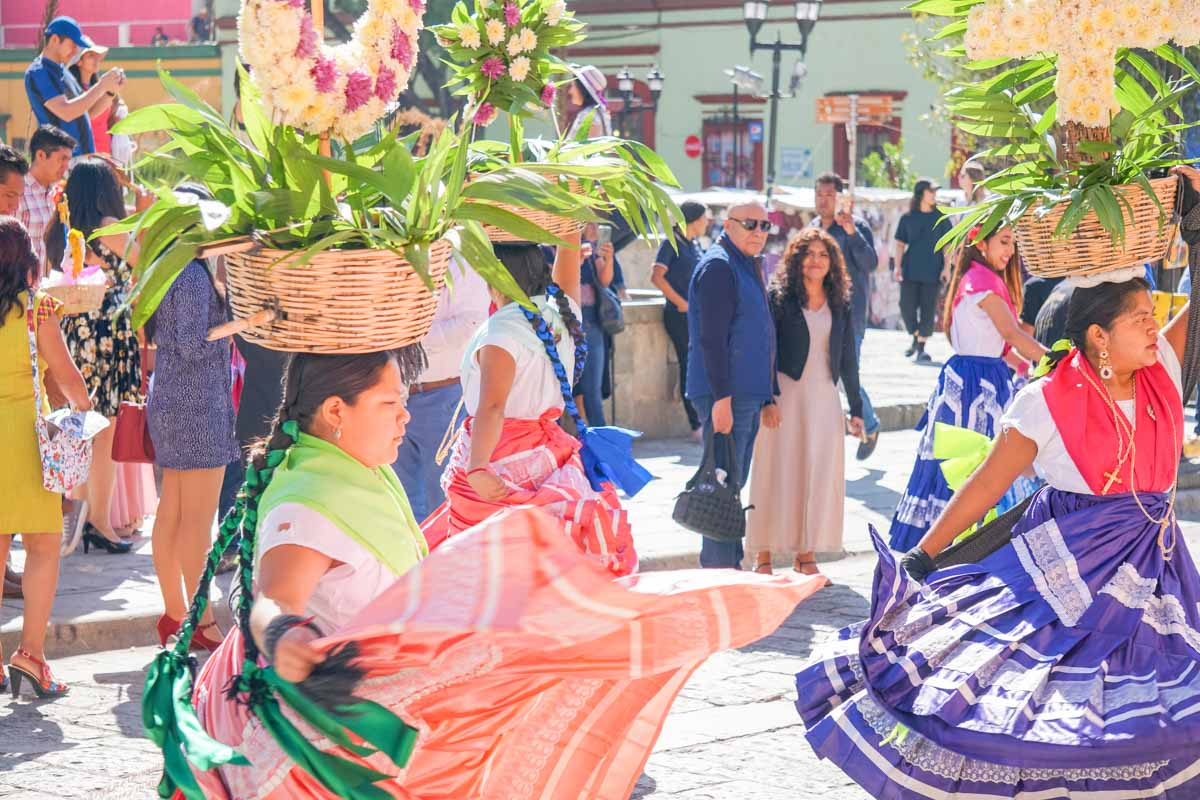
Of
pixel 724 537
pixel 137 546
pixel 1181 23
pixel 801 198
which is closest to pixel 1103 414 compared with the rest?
pixel 1181 23

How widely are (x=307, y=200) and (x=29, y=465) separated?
3.85 metres

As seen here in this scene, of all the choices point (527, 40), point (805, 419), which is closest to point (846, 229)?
point (805, 419)

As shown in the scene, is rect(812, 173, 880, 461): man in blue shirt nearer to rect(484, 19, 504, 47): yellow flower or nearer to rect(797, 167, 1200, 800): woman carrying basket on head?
rect(797, 167, 1200, 800): woman carrying basket on head

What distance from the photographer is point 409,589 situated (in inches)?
124

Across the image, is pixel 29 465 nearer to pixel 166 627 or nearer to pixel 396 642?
pixel 166 627

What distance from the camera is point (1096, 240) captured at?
507cm

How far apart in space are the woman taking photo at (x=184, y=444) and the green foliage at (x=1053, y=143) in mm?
3415

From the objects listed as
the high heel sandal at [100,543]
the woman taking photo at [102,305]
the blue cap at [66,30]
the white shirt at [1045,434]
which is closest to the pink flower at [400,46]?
the white shirt at [1045,434]

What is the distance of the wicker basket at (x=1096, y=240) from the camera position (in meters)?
5.07

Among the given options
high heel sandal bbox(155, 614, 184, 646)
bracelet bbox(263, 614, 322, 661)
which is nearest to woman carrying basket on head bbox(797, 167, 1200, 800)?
bracelet bbox(263, 614, 322, 661)

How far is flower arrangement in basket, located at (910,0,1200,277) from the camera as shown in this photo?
4910 millimetres

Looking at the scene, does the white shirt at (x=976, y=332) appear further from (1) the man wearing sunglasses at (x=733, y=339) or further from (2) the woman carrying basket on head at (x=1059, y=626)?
(2) the woman carrying basket on head at (x=1059, y=626)

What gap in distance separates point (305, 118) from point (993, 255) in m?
5.91

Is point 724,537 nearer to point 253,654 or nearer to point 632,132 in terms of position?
point 253,654
